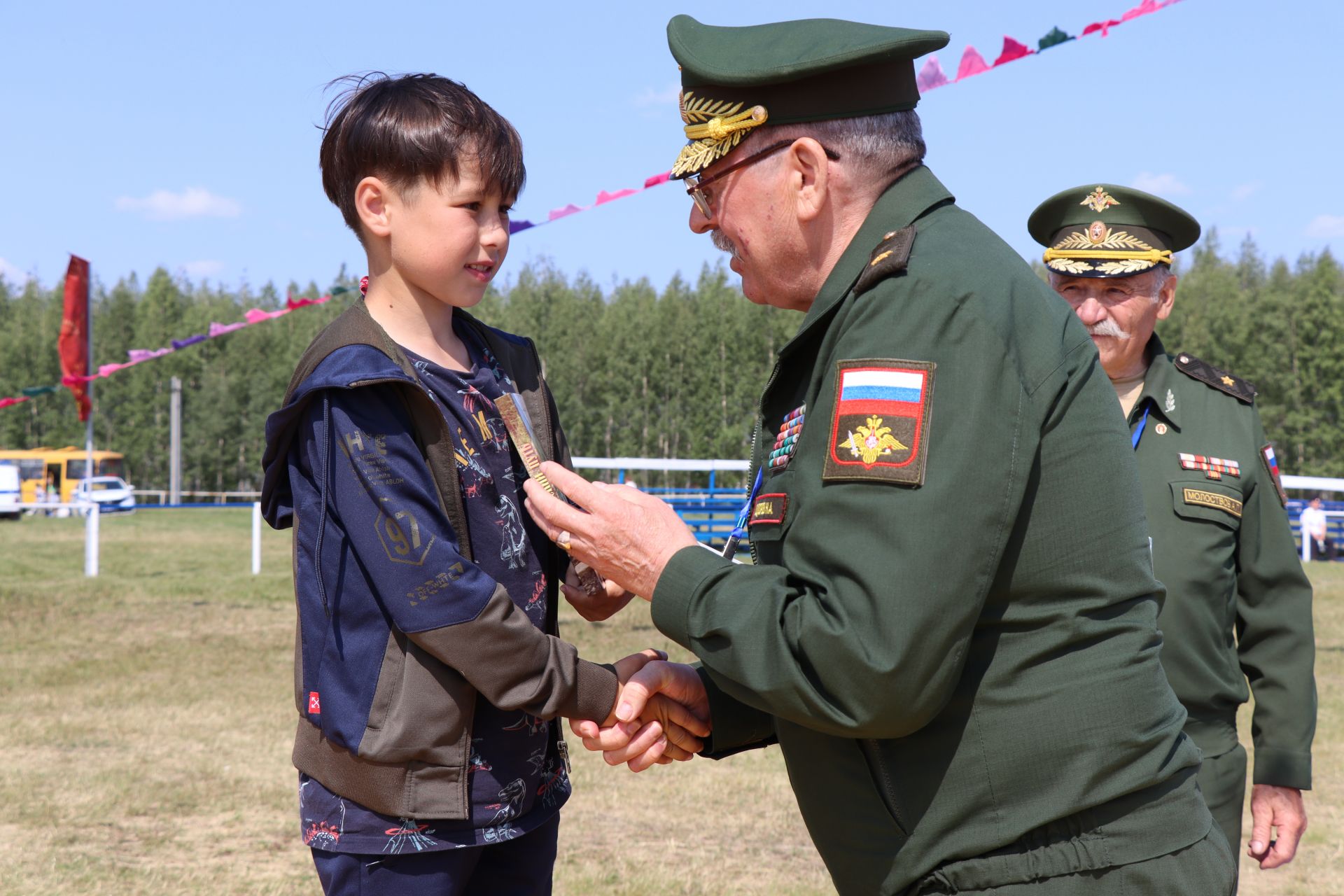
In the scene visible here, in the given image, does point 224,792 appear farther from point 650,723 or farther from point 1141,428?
point 1141,428

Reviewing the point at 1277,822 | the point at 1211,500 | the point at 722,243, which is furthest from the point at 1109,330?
the point at 722,243

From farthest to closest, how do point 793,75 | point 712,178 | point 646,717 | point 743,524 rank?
point 646,717
point 743,524
point 712,178
point 793,75

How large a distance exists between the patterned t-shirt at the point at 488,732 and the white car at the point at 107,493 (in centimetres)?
3193

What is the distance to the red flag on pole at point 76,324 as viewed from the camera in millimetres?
13555

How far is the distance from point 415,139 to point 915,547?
44.7 inches

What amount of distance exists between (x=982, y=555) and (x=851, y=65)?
0.71m

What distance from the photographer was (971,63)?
5758mm

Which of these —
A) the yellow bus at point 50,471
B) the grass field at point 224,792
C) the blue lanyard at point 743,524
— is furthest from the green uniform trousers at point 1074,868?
the yellow bus at point 50,471

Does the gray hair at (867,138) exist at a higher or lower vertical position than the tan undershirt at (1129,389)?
higher

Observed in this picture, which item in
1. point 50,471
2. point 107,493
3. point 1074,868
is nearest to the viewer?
point 1074,868

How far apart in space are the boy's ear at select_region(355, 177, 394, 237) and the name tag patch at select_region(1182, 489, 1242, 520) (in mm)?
2113

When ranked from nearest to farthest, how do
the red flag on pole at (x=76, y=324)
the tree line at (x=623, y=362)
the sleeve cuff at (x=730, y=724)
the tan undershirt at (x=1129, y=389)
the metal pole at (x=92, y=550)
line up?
the sleeve cuff at (x=730, y=724) < the tan undershirt at (x=1129, y=389) < the red flag on pole at (x=76, y=324) < the metal pole at (x=92, y=550) < the tree line at (x=623, y=362)

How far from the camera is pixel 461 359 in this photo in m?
2.15

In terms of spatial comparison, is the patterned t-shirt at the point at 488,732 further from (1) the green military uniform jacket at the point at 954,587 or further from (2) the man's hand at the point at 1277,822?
(2) the man's hand at the point at 1277,822
